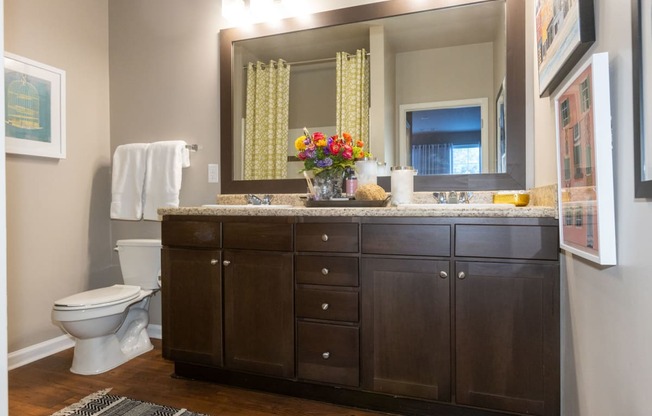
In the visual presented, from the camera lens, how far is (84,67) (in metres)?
2.64

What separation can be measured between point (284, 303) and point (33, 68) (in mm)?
2034

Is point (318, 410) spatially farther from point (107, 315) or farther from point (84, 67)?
point (84, 67)

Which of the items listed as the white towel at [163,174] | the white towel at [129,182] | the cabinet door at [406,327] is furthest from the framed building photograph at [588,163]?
the white towel at [129,182]

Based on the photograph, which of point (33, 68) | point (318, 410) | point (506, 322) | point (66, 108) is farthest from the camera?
point (66, 108)

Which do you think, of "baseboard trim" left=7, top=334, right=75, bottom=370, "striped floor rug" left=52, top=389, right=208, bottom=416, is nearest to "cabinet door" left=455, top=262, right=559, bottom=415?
"striped floor rug" left=52, top=389, right=208, bottom=416

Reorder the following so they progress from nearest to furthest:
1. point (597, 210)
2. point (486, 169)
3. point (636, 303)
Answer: point (636, 303) → point (597, 210) → point (486, 169)

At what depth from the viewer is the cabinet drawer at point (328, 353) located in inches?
65.5

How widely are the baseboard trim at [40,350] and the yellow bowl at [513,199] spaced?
2277 millimetres

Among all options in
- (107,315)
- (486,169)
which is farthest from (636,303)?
(107,315)

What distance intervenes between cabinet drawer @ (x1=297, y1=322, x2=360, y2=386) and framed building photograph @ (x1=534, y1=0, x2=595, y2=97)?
47.3 inches

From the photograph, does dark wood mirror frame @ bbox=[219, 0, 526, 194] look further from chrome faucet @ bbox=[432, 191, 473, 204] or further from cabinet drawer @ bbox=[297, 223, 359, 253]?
cabinet drawer @ bbox=[297, 223, 359, 253]

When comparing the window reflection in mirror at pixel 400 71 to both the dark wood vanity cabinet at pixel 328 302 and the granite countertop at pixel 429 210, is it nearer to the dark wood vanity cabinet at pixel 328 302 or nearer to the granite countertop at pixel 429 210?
the granite countertop at pixel 429 210

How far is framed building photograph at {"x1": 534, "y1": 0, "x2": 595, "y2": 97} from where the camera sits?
101 cm

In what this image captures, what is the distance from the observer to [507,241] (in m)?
1.48
